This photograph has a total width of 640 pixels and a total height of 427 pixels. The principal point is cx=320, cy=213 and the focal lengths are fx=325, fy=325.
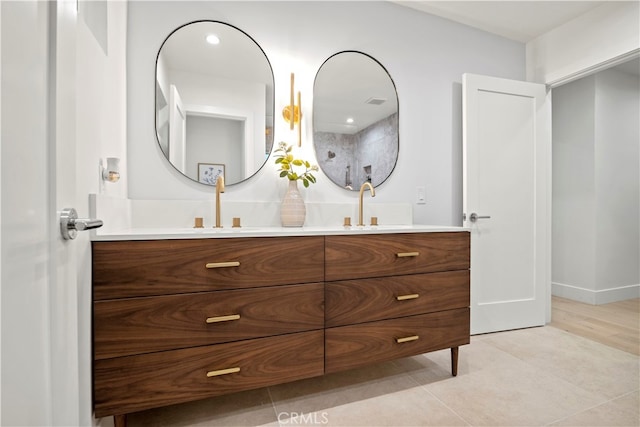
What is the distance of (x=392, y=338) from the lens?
5.27ft

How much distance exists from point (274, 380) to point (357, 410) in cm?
44

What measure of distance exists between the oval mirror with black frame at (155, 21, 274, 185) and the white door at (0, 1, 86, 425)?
1118 mm

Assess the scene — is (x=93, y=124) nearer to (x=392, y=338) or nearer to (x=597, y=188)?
(x=392, y=338)

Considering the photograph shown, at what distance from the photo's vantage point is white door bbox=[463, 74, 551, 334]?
7.93 ft

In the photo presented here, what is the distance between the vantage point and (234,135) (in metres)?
1.93

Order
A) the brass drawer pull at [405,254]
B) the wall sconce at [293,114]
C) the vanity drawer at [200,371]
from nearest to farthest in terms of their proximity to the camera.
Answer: the vanity drawer at [200,371], the brass drawer pull at [405,254], the wall sconce at [293,114]

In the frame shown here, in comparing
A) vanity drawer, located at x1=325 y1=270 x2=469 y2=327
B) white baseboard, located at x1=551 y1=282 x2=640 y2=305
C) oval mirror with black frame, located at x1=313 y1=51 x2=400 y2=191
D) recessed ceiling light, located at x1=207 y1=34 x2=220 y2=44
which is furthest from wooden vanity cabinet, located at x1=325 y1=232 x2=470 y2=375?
white baseboard, located at x1=551 y1=282 x2=640 y2=305

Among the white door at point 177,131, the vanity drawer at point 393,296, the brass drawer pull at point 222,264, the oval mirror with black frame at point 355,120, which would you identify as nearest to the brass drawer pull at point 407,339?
the vanity drawer at point 393,296

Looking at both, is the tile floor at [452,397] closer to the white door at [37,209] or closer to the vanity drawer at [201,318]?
the vanity drawer at [201,318]

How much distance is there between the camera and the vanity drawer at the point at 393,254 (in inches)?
58.8

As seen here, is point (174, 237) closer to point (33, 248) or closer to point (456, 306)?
point (33, 248)

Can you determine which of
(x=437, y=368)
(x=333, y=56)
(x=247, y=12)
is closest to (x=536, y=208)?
(x=437, y=368)

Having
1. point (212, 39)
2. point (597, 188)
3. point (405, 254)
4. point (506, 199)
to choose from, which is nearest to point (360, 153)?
point (405, 254)

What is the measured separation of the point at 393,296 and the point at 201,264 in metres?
0.91
